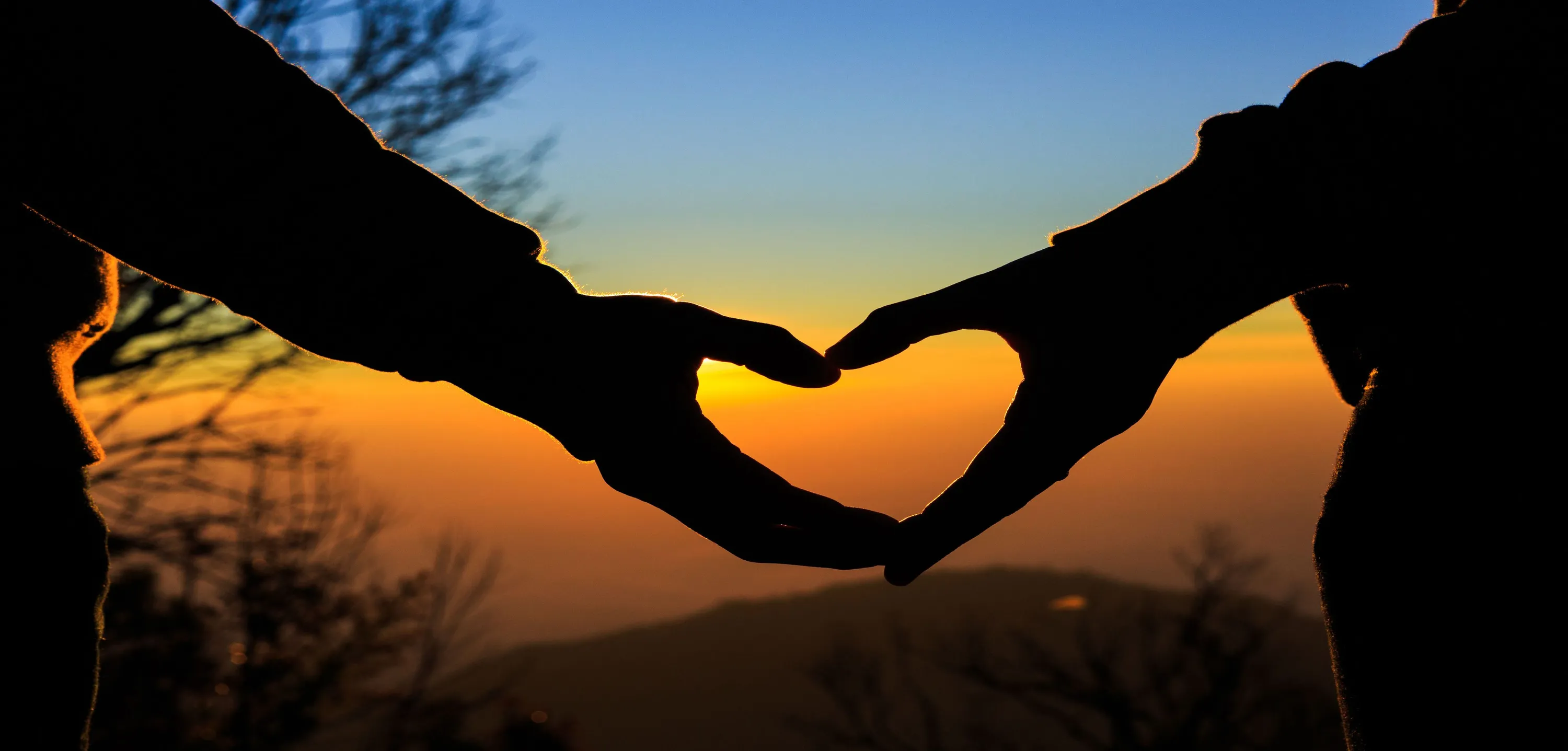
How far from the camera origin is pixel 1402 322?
1248 mm

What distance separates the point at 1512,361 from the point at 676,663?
45.9m

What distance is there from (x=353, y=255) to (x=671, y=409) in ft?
2.04

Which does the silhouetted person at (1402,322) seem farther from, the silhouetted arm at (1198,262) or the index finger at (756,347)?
the index finger at (756,347)

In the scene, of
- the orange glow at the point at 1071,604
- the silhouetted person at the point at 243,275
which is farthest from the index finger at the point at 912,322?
the orange glow at the point at 1071,604

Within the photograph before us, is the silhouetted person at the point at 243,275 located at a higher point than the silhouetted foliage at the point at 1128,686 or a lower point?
higher

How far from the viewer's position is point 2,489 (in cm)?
111

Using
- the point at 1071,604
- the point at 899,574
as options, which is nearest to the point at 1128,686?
the point at 1071,604

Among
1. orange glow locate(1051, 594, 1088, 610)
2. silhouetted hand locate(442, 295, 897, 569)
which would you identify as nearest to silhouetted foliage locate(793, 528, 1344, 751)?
orange glow locate(1051, 594, 1088, 610)

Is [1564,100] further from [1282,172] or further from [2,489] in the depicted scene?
[2,489]

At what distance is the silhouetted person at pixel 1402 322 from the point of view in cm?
110

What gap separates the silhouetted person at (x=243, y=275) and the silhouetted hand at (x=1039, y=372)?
28 centimetres

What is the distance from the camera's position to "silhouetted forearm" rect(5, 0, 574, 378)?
1136 millimetres

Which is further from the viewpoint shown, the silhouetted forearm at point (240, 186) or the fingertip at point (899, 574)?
the fingertip at point (899, 574)

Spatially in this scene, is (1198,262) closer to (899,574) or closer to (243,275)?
(899,574)
